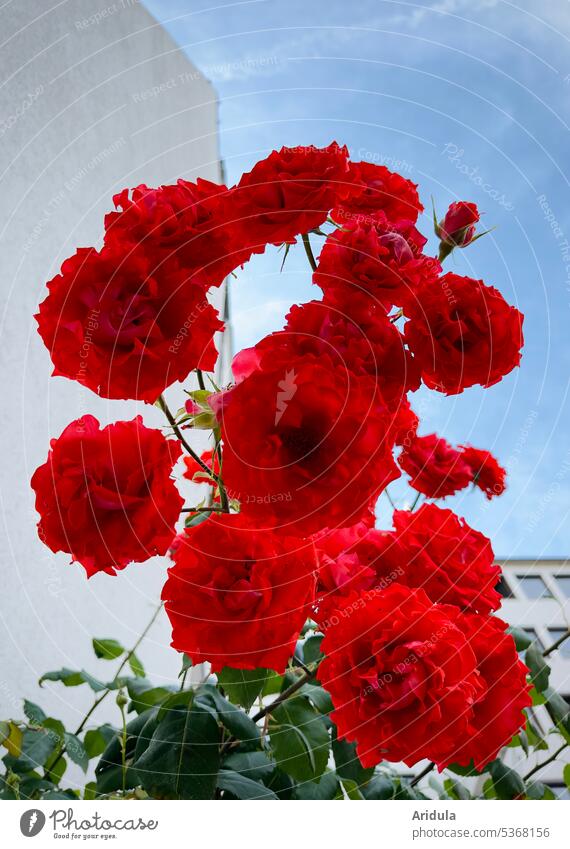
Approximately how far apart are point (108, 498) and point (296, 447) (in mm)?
90

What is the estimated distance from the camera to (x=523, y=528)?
552 mm

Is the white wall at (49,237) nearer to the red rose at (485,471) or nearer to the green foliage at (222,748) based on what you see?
the green foliage at (222,748)

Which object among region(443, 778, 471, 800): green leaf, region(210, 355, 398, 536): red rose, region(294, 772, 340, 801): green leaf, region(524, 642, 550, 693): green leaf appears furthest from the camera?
region(443, 778, 471, 800): green leaf

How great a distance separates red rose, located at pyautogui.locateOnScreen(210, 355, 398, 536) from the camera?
27 cm

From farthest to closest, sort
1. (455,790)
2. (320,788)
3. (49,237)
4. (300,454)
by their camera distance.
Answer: (49,237), (455,790), (320,788), (300,454)

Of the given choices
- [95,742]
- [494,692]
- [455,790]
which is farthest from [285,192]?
[455,790]

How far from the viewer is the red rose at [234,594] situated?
30 cm

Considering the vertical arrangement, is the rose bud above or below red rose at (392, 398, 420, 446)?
above

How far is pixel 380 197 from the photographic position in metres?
0.39

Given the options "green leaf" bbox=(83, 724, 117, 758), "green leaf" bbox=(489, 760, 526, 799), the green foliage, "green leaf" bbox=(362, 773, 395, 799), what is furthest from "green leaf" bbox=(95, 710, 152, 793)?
"green leaf" bbox=(489, 760, 526, 799)

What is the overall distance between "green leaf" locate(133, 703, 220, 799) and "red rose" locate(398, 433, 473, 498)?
27 cm

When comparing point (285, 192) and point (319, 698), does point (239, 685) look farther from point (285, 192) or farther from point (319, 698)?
point (285, 192)

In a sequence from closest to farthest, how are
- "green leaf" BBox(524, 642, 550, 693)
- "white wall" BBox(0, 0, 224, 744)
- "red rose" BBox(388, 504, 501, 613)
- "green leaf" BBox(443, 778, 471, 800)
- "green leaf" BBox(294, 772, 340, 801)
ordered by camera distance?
"red rose" BBox(388, 504, 501, 613)
"green leaf" BBox(294, 772, 340, 801)
"green leaf" BBox(524, 642, 550, 693)
"green leaf" BBox(443, 778, 471, 800)
"white wall" BBox(0, 0, 224, 744)

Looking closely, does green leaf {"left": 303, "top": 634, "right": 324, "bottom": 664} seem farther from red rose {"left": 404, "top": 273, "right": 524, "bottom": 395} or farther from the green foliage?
red rose {"left": 404, "top": 273, "right": 524, "bottom": 395}
